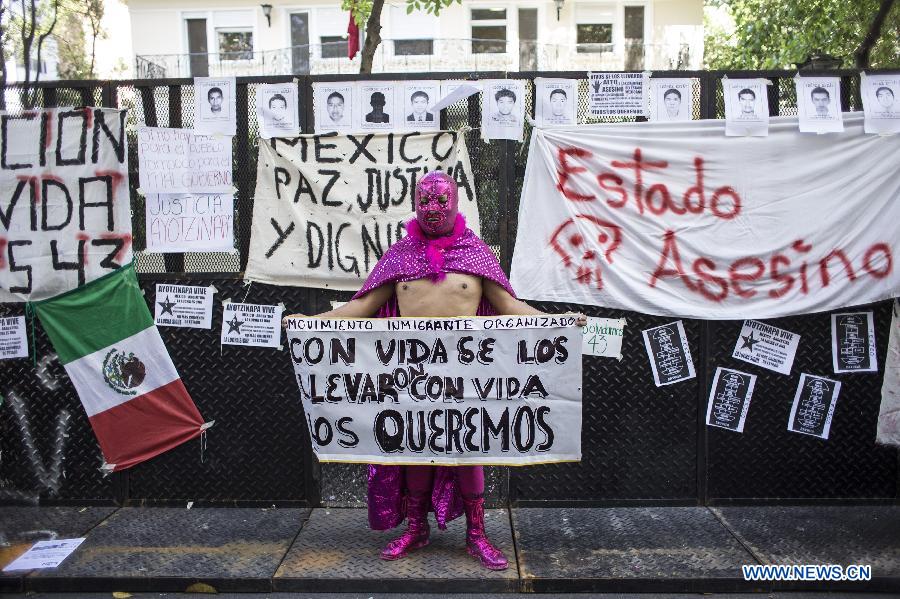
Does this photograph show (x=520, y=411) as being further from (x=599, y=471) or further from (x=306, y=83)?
(x=306, y=83)

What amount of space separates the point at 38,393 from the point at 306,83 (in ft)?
9.13

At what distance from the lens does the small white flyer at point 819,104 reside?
4.92m

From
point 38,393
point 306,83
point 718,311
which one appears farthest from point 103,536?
point 718,311

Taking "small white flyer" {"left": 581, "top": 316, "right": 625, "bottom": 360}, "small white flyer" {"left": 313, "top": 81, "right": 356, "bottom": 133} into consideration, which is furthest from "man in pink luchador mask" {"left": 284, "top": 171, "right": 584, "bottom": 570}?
"small white flyer" {"left": 313, "top": 81, "right": 356, "bottom": 133}

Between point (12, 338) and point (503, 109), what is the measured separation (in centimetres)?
364

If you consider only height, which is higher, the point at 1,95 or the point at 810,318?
the point at 1,95

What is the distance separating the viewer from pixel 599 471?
521 centimetres

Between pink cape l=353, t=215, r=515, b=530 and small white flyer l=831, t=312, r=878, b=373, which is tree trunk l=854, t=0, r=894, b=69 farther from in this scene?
pink cape l=353, t=215, r=515, b=530

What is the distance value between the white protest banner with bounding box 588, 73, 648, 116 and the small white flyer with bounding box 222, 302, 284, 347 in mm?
2506

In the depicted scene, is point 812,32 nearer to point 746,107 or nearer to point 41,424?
point 746,107

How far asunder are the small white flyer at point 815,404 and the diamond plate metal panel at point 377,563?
2.10m

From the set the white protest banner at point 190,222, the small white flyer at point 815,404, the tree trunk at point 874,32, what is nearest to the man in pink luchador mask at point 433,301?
the white protest banner at point 190,222

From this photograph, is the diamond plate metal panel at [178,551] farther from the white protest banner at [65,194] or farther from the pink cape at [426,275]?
the white protest banner at [65,194]

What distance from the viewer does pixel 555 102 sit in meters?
5.04
